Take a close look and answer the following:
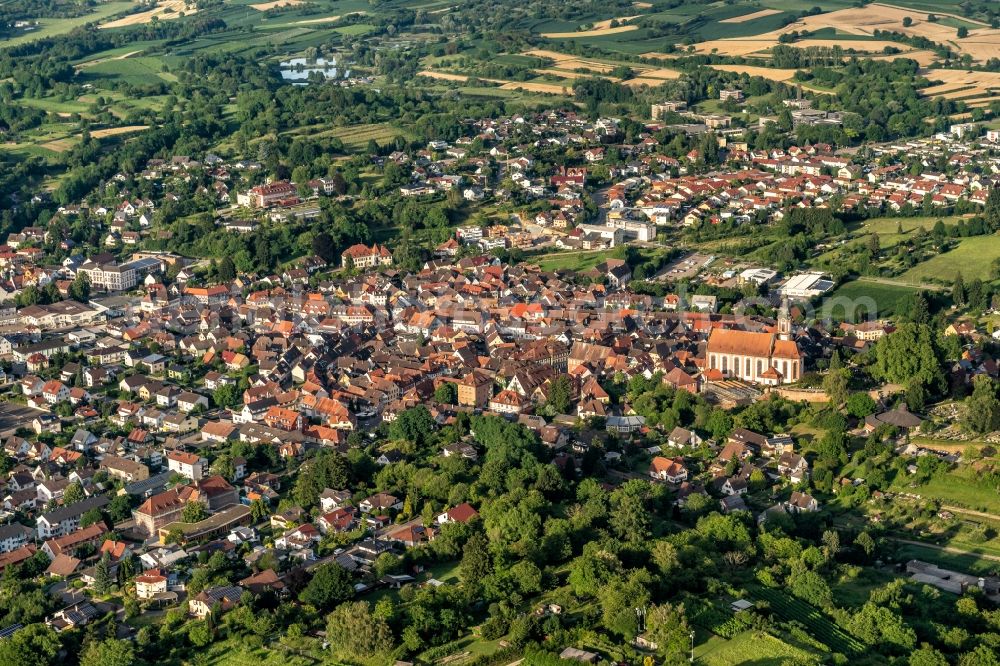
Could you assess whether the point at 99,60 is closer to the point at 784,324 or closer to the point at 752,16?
the point at 752,16

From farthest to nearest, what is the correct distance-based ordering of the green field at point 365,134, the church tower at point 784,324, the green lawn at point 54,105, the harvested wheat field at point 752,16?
the harvested wheat field at point 752,16 < the green lawn at point 54,105 < the green field at point 365,134 < the church tower at point 784,324

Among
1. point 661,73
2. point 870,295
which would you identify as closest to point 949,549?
point 870,295

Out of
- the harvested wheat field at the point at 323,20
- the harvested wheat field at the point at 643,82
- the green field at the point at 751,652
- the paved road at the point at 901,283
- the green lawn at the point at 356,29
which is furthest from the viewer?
the harvested wheat field at the point at 323,20

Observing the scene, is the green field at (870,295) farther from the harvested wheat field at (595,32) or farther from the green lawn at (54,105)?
the harvested wheat field at (595,32)

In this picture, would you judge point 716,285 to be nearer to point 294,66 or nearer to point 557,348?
point 557,348

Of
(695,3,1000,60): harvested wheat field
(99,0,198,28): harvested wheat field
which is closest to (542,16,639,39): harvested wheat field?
(695,3,1000,60): harvested wheat field

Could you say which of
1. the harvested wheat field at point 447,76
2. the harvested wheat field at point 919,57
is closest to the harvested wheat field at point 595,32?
the harvested wheat field at point 447,76

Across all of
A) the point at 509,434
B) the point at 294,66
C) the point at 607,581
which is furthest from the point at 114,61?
the point at 607,581
